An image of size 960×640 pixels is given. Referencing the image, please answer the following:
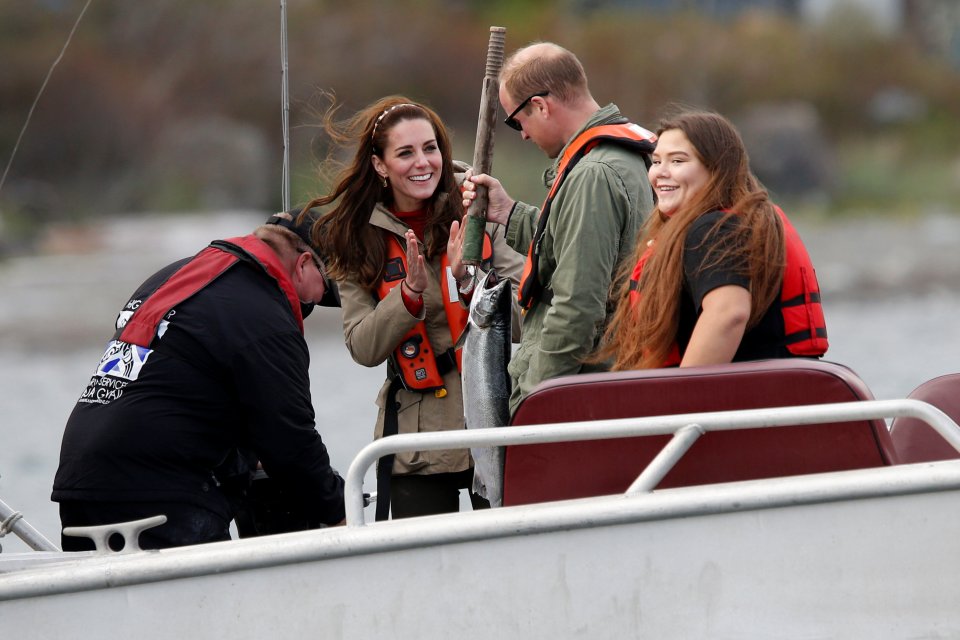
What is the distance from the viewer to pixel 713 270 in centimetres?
248

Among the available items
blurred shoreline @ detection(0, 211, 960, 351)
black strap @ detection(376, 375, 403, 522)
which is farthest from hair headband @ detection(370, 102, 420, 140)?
blurred shoreline @ detection(0, 211, 960, 351)

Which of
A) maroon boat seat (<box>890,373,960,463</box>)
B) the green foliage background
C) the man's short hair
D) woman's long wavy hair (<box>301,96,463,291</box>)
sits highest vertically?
the green foliage background

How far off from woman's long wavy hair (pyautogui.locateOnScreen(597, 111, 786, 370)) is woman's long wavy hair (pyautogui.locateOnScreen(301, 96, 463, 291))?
2.96 ft

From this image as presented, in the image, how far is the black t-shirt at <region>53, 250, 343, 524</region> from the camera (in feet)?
9.29

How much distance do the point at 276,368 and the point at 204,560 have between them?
0.58 meters

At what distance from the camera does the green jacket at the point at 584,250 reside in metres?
2.99

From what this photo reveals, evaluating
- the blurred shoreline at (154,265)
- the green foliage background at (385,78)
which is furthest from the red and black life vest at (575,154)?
the green foliage background at (385,78)

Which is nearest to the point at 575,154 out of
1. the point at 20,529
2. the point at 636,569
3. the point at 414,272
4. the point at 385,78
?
the point at 414,272

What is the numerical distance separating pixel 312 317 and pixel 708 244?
47.7ft

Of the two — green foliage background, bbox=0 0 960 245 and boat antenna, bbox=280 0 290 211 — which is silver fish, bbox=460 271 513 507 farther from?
green foliage background, bbox=0 0 960 245

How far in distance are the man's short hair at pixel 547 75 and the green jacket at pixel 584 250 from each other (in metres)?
0.11

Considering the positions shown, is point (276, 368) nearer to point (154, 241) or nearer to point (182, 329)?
point (182, 329)

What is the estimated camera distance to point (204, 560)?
2385mm

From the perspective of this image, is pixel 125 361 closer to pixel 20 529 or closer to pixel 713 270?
pixel 20 529
